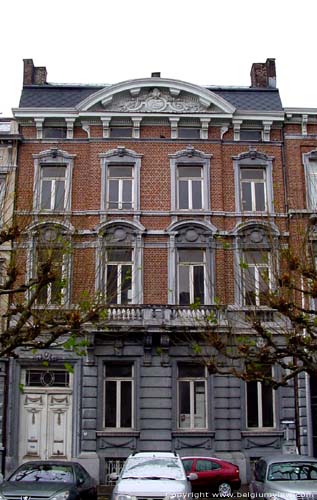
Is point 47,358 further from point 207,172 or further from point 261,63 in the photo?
point 261,63

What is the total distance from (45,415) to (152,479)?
10174mm

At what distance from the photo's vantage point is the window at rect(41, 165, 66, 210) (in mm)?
24172

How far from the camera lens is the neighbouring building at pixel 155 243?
22.5 meters

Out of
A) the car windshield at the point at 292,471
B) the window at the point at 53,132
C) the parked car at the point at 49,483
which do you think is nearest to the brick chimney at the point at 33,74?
the window at the point at 53,132

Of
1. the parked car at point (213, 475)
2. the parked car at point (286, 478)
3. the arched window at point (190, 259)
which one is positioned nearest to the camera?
the parked car at point (286, 478)

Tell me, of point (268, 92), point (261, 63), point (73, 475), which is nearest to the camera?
point (73, 475)

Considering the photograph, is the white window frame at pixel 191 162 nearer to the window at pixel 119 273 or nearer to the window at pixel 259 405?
the window at pixel 119 273

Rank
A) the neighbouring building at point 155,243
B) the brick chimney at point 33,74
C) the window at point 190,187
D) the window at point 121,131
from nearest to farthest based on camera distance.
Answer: the neighbouring building at point 155,243, the window at point 190,187, the window at point 121,131, the brick chimney at point 33,74

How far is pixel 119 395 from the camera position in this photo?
2306cm

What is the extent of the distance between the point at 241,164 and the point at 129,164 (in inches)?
166

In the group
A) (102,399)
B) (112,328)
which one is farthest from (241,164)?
(102,399)

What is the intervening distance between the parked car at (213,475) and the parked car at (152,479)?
14.7ft

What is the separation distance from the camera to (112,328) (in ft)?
73.5

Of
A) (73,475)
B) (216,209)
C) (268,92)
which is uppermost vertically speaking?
(268,92)
